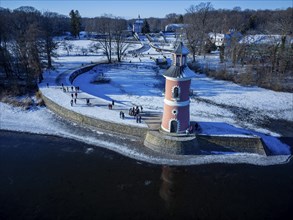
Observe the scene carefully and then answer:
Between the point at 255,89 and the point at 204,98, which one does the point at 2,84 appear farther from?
the point at 255,89

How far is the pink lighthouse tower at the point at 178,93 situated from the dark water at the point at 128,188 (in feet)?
11.8

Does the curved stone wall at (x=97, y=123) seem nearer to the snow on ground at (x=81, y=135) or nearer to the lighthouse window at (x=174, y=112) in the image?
the snow on ground at (x=81, y=135)

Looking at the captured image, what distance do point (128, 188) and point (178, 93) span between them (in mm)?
7774

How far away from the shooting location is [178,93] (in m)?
19.9

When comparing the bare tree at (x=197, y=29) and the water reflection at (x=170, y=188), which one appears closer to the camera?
the water reflection at (x=170, y=188)

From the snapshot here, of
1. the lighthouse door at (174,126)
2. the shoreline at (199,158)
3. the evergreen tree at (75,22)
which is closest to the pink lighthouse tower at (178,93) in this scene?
the lighthouse door at (174,126)

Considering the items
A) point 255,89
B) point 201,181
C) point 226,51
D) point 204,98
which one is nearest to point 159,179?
point 201,181

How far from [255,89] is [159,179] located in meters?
23.6

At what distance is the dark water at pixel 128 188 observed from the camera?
14.9m

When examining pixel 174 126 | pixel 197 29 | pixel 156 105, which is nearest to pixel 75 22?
pixel 197 29

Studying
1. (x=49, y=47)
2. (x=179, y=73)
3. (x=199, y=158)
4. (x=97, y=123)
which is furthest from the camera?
(x=49, y=47)

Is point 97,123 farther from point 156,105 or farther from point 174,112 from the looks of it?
point 174,112

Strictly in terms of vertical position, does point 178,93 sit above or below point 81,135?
above

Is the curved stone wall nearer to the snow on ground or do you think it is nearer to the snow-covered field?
the snow-covered field
